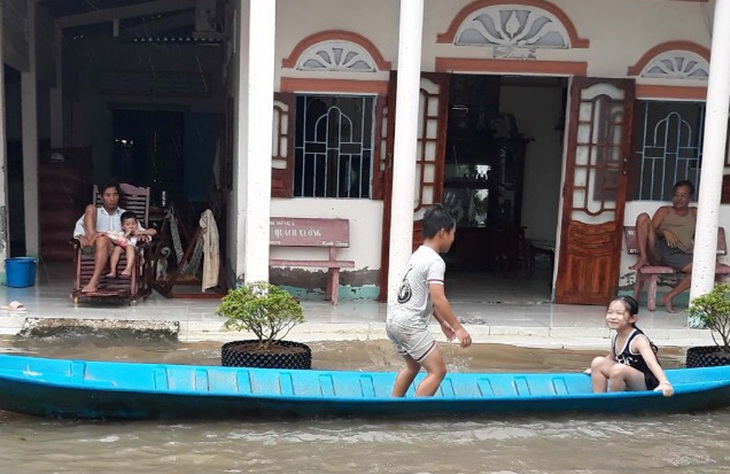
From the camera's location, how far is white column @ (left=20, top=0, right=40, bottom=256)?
425 inches

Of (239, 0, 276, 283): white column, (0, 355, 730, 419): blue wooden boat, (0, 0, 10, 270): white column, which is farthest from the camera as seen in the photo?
(0, 0, 10, 270): white column

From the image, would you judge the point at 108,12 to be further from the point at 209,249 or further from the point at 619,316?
the point at 619,316

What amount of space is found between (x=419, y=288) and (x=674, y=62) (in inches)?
231

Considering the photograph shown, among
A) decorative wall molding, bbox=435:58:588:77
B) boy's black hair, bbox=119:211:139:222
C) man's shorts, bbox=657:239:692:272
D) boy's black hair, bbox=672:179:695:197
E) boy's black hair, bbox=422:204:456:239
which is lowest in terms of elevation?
man's shorts, bbox=657:239:692:272

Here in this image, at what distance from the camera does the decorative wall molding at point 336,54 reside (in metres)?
9.10

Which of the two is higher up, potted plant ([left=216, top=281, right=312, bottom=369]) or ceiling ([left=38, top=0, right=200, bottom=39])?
ceiling ([left=38, top=0, right=200, bottom=39])

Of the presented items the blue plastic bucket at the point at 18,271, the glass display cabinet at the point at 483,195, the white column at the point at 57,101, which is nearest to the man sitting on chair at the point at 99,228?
the blue plastic bucket at the point at 18,271

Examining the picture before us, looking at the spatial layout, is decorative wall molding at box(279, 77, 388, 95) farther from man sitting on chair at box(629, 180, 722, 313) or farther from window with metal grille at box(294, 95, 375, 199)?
man sitting on chair at box(629, 180, 722, 313)

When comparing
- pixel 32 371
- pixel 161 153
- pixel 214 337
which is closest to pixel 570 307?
pixel 214 337

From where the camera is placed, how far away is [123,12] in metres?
13.2

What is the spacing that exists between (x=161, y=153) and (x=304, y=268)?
8.79 meters

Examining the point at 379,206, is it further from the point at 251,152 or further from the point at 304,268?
the point at 251,152

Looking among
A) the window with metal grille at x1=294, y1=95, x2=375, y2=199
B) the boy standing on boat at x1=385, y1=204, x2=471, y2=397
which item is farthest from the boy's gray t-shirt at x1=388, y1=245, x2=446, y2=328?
the window with metal grille at x1=294, y1=95, x2=375, y2=199

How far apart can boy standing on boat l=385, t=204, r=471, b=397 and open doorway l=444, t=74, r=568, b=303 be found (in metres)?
6.82
